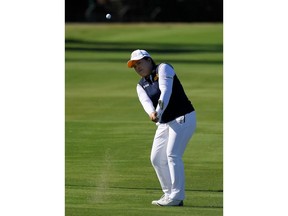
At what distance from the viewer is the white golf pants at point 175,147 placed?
10977mm

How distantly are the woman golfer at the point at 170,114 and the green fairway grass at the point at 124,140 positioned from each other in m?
0.30

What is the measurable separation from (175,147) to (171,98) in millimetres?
563

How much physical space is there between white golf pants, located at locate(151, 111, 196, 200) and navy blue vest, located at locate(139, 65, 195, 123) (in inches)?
2.6

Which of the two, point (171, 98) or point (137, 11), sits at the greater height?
point (171, 98)

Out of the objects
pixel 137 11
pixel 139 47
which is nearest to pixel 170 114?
pixel 139 47

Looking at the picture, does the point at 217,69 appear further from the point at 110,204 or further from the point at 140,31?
the point at 110,204

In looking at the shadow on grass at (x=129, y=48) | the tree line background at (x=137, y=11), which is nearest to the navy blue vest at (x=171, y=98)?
the shadow on grass at (x=129, y=48)

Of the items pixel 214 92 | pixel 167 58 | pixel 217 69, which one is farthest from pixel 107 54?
pixel 214 92

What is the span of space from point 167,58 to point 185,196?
29675 mm

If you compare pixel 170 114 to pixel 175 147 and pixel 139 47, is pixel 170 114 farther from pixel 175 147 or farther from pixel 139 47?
pixel 139 47

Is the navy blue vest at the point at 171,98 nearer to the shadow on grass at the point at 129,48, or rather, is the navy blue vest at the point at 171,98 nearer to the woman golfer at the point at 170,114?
the woman golfer at the point at 170,114

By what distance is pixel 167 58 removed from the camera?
4106 centimetres

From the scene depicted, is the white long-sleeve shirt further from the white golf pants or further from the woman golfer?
the white golf pants

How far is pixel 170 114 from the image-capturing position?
11.0m
